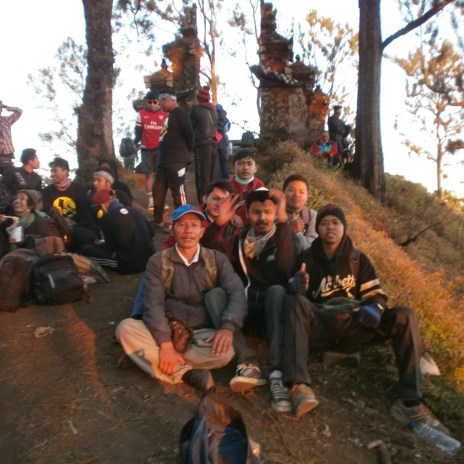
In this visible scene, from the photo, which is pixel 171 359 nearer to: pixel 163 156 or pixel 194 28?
pixel 163 156

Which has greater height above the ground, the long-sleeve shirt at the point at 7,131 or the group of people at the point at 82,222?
the long-sleeve shirt at the point at 7,131

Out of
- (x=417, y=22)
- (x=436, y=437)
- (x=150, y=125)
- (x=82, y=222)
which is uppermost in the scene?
(x=417, y=22)

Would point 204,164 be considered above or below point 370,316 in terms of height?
above

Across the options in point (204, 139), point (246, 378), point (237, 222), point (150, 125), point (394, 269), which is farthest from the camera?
point (150, 125)

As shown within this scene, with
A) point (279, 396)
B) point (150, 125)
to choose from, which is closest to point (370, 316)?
point (279, 396)

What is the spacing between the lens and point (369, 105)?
42.0 feet

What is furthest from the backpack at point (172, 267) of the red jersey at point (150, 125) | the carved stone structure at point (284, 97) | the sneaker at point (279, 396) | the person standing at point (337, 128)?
the carved stone structure at point (284, 97)

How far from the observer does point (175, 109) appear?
7.74 metres

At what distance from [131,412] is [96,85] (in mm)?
9270

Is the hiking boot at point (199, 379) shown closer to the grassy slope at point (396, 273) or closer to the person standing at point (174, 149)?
the grassy slope at point (396, 273)

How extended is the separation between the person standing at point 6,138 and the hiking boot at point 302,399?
7841 mm

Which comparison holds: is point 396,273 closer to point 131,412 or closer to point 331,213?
point 331,213

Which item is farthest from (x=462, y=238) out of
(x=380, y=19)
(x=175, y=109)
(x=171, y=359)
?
(x=171, y=359)

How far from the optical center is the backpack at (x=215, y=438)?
2.92m
